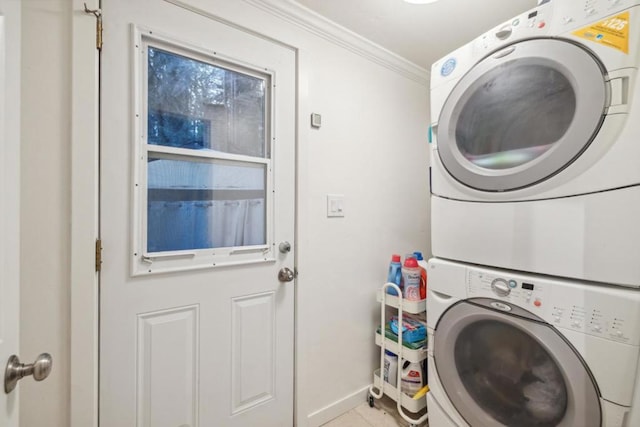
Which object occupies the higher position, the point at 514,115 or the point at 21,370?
the point at 514,115

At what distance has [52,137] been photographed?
86 cm

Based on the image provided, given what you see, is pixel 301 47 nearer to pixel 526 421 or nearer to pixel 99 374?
pixel 99 374

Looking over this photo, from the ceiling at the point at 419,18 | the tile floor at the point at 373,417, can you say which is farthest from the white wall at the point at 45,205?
the tile floor at the point at 373,417

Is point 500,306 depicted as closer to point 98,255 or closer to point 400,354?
point 400,354

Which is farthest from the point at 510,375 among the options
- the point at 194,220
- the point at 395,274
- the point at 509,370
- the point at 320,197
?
the point at 194,220

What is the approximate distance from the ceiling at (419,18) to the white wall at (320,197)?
0.12m

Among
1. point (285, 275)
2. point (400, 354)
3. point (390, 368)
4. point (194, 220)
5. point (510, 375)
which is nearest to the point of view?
point (510, 375)

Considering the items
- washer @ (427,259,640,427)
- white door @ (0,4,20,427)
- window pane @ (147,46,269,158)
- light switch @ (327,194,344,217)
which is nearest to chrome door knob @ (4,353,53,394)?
white door @ (0,4,20,427)

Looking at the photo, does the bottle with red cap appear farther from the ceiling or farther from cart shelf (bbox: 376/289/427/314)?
the ceiling

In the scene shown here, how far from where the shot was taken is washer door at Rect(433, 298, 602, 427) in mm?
823

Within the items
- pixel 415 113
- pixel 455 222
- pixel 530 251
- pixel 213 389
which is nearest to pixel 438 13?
pixel 415 113

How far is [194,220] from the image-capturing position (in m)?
1.10

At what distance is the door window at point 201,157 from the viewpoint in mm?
1020

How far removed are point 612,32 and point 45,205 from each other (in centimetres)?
176
